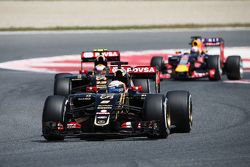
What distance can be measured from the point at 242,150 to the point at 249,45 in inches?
1017

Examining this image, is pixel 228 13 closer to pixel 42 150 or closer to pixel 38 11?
pixel 38 11

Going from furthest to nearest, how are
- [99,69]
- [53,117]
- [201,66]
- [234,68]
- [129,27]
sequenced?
[129,27], [201,66], [234,68], [99,69], [53,117]

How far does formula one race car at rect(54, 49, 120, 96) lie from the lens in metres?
18.9

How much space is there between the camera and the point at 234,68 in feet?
83.5

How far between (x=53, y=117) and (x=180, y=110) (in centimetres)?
226

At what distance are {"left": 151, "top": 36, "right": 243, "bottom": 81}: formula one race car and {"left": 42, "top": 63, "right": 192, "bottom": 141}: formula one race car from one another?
1010cm

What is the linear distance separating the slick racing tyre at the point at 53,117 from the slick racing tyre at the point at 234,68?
12.1 meters

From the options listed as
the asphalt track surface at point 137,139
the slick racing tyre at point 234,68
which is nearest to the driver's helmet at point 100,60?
the asphalt track surface at point 137,139

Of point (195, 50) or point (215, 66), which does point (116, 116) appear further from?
point (195, 50)

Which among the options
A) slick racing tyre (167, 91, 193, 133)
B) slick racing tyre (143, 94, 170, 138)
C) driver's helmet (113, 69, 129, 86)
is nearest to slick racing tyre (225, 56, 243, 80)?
driver's helmet (113, 69, 129, 86)

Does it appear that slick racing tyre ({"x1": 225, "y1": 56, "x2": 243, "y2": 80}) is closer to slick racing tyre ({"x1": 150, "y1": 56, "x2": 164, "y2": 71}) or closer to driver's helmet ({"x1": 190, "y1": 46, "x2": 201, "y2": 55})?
driver's helmet ({"x1": 190, "y1": 46, "x2": 201, "y2": 55})

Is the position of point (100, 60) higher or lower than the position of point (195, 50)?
higher

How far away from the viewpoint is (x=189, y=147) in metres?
12.9

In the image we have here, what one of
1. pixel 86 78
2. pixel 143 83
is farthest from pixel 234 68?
pixel 86 78
